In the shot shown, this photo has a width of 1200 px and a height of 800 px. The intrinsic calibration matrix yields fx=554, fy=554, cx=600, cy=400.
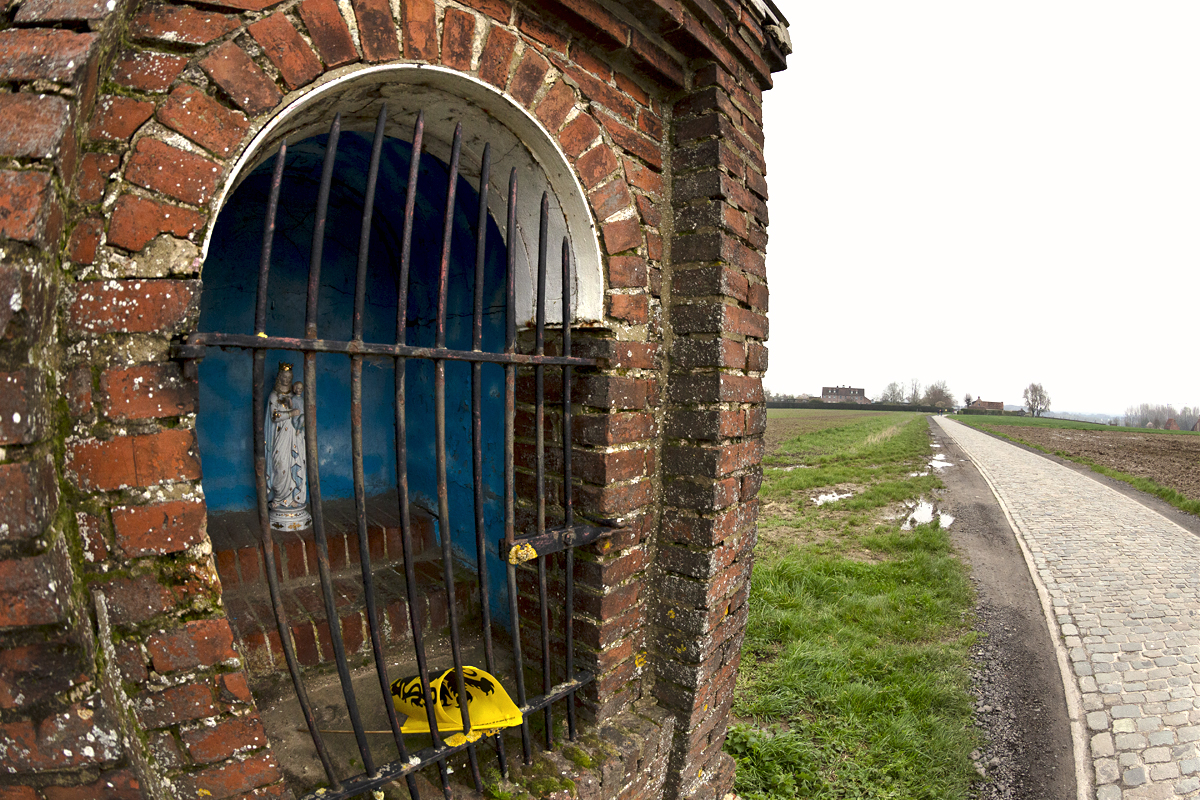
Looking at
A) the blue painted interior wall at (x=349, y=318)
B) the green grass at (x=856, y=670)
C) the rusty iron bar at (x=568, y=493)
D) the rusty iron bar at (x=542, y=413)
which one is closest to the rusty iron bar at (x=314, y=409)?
the rusty iron bar at (x=542, y=413)

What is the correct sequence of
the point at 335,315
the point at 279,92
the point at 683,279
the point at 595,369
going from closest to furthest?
the point at 279,92 < the point at 595,369 < the point at 683,279 < the point at 335,315

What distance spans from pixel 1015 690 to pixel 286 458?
18.3 feet

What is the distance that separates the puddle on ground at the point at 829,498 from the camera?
11133mm

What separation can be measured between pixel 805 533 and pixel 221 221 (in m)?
8.56

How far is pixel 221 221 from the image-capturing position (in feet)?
7.30

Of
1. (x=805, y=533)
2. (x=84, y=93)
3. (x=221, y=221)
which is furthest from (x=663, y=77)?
(x=805, y=533)

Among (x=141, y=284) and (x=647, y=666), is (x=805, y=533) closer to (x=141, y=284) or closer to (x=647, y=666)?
(x=647, y=666)

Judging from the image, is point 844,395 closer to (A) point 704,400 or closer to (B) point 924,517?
(B) point 924,517

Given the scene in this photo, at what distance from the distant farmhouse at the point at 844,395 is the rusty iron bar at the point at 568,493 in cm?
8935

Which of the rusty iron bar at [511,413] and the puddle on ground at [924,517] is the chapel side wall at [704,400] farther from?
the puddle on ground at [924,517]

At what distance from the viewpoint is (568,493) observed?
6.07 feet

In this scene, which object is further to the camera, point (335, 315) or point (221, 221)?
point (335, 315)

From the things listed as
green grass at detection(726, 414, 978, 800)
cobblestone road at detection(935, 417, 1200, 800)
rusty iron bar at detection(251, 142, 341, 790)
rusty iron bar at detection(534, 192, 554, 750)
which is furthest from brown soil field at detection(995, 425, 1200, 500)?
rusty iron bar at detection(251, 142, 341, 790)

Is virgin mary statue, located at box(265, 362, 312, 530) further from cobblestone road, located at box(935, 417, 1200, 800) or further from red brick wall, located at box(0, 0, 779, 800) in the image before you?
cobblestone road, located at box(935, 417, 1200, 800)
